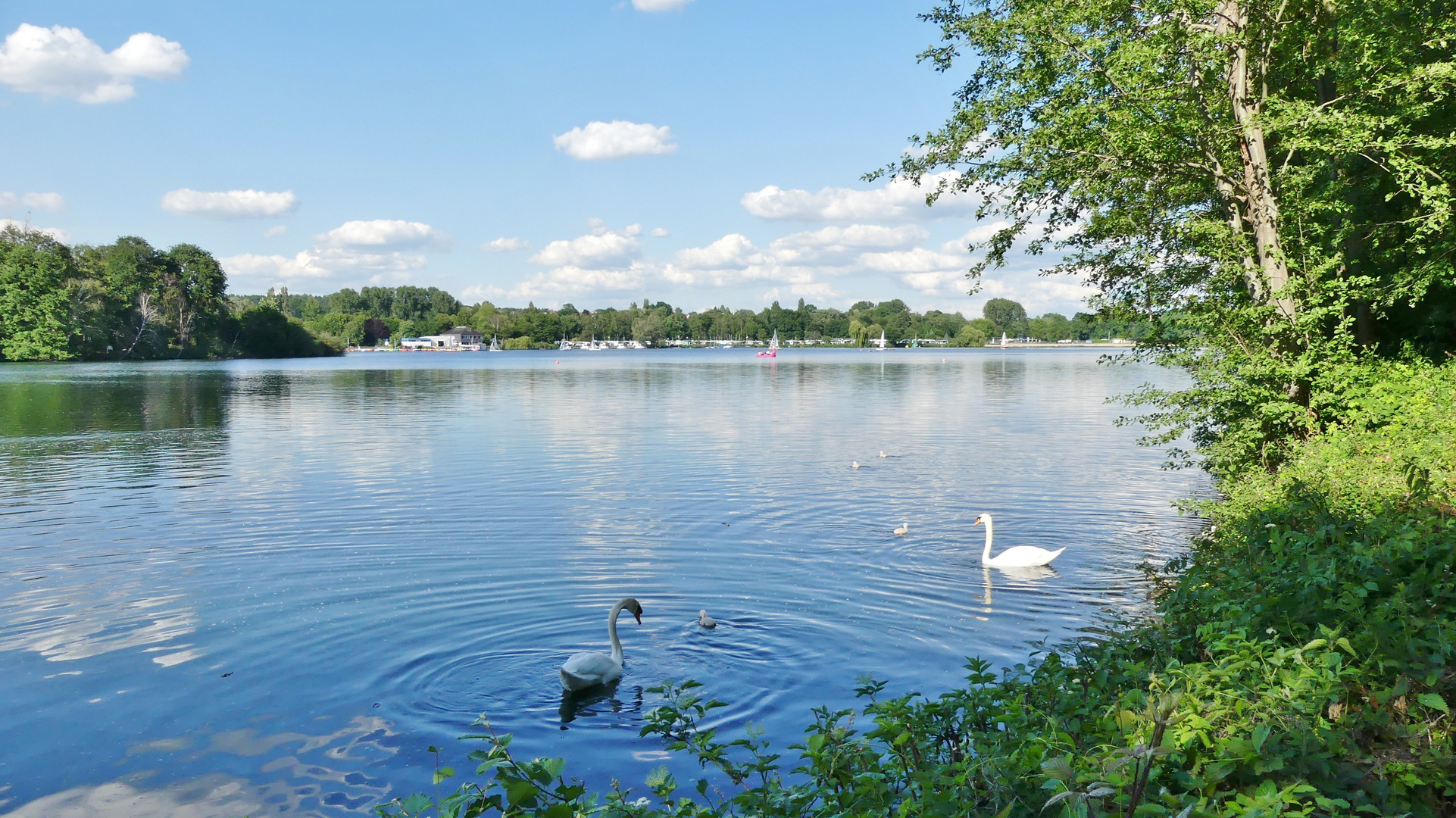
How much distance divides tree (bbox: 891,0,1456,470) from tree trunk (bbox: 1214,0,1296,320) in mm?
41

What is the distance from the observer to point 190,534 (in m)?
18.0

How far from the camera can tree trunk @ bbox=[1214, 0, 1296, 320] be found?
16.7m

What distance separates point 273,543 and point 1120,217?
17.6m

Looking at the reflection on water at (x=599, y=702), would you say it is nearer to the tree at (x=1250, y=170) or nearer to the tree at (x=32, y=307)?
the tree at (x=1250, y=170)

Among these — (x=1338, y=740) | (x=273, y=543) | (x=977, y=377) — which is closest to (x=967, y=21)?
(x=273, y=543)

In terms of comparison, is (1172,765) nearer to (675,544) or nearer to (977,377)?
(675,544)

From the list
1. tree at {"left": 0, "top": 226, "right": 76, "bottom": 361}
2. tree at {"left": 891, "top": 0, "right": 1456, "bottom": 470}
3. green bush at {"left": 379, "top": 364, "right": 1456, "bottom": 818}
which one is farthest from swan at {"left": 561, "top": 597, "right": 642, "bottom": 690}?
tree at {"left": 0, "top": 226, "right": 76, "bottom": 361}

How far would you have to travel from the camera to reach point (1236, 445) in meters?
17.7

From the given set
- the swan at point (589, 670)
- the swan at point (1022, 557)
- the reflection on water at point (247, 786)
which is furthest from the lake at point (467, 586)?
the swan at point (1022, 557)

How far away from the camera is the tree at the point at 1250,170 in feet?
51.8

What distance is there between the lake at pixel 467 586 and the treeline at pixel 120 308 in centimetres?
9750

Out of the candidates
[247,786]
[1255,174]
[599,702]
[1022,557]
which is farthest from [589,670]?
[1255,174]

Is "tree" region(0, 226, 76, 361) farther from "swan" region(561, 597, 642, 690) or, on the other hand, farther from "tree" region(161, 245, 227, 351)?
"swan" region(561, 597, 642, 690)

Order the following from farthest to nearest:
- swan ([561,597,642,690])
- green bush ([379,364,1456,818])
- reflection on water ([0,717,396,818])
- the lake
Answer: swan ([561,597,642,690]) < the lake < reflection on water ([0,717,396,818]) < green bush ([379,364,1456,818])
